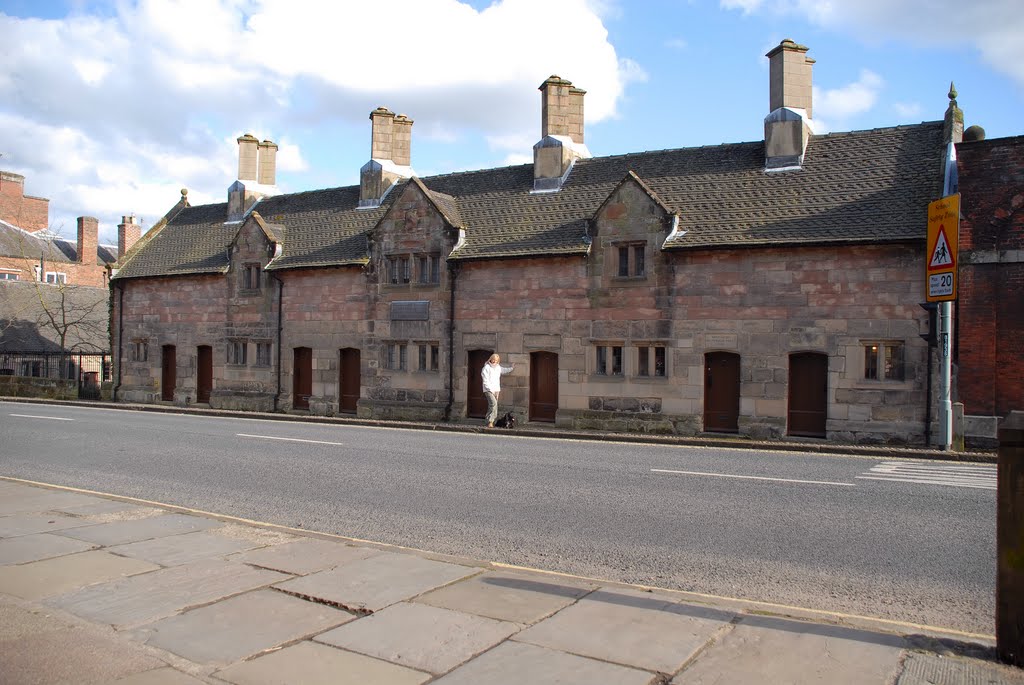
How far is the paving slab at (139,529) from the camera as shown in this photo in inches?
296

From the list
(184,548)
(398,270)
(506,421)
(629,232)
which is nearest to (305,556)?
(184,548)

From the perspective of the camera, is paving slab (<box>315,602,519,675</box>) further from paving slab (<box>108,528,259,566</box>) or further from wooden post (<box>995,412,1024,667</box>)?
wooden post (<box>995,412,1024,667</box>)

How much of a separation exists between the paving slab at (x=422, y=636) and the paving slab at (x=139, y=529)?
11.0 feet

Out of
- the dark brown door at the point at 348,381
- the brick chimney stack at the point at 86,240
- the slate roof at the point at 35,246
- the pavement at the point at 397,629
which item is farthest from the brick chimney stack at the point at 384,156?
the brick chimney stack at the point at 86,240

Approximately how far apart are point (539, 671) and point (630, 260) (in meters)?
18.0

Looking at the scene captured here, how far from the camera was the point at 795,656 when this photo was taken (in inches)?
183

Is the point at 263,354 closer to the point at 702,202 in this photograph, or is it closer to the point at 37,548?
the point at 702,202

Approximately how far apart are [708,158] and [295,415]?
15.4m

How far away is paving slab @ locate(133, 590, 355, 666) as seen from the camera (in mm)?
4766

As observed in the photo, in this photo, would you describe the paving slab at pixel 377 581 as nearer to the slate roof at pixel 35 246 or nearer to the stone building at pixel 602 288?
the stone building at pixel 602 288

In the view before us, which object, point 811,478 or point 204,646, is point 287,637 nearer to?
point 204,646

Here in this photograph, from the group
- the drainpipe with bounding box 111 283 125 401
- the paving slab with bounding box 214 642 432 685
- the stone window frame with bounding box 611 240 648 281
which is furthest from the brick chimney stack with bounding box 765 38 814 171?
the drainpipe with bounding box 111 283 125 401

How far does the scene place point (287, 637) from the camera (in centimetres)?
496

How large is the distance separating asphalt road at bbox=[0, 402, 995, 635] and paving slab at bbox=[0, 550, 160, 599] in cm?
233
